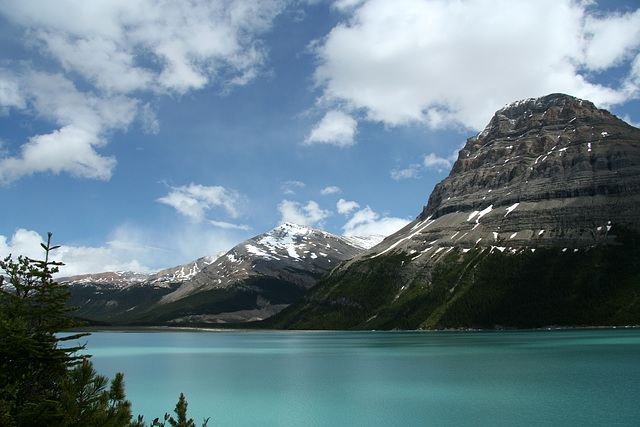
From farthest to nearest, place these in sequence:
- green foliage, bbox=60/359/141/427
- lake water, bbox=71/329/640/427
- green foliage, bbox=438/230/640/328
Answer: green foliage, bbox=438/230/640/328, lake water, bbox=71/329/640/427, green foliage, bbox=60/359/141/427

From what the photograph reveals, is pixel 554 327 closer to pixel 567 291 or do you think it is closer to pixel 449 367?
pixel 567 291

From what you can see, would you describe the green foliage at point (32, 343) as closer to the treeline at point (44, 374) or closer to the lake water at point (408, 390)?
the treeline at point (44, 374)

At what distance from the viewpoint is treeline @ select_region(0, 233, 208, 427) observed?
16016 millimetres

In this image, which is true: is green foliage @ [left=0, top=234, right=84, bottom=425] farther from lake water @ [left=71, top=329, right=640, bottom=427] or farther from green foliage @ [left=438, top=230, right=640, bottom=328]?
green foliage @ [left=438, top=230, right=640, bottom=328]

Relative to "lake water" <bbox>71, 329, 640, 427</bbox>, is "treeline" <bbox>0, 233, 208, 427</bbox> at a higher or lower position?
higher

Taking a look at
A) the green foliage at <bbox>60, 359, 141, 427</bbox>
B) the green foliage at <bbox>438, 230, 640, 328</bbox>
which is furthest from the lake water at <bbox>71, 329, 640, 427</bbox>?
the green foliage at <bbox>438, 230, 640, 328</bbox>

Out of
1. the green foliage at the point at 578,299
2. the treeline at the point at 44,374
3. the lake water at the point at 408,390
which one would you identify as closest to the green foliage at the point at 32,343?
the treeline at the point at 44,374

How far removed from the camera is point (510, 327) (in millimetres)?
184375

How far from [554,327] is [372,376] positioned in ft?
468

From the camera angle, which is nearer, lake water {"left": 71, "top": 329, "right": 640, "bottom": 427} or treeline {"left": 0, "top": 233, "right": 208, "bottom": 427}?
treeline {"left": 0, "top": 233, "right": 208, "bottom": 427}

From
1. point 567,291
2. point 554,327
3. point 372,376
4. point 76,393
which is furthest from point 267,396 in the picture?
point 567,291

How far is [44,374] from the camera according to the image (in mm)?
21281

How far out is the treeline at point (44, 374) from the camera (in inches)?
631

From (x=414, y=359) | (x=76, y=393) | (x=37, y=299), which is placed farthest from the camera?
(x=414, y=359)
